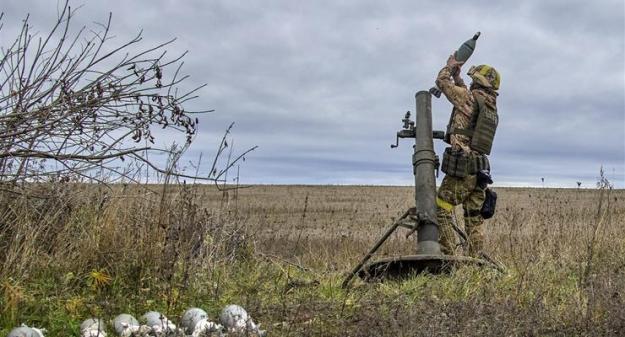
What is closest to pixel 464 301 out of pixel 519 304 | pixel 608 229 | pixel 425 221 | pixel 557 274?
pixel 519 304

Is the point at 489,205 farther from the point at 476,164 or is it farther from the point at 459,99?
the point at 459,99

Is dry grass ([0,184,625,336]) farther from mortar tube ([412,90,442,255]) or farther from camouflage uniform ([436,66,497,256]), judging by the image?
camouflage uniform ([436,66,497,256])

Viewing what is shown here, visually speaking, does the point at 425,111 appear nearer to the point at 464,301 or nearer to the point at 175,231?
the point at 464,301

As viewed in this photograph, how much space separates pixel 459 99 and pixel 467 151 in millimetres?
602

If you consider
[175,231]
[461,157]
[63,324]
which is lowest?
[63,324]

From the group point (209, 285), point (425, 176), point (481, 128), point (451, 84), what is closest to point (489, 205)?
point (481, 128)

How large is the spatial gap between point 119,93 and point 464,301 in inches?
123

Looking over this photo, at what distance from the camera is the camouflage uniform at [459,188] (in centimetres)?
730

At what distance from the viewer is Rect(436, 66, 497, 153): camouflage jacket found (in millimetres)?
7379

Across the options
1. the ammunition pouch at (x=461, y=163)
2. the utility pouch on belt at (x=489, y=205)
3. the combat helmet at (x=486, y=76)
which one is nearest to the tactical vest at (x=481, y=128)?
the ammunition pouch at (x=461, y=163)

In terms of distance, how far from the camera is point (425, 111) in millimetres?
6969

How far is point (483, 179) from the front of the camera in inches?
294

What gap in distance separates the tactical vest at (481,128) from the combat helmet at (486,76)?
23 cm

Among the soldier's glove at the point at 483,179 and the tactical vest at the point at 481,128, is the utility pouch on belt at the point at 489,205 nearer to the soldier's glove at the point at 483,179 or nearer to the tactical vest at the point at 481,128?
the soldier's glove at the point at 483,179
